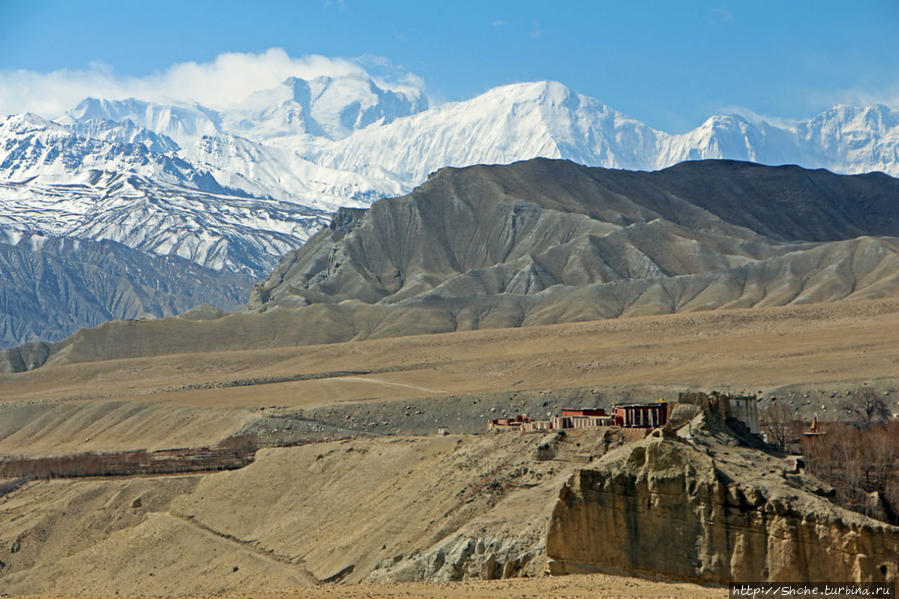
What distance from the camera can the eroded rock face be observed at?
122 ft

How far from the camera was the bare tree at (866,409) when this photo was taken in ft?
305

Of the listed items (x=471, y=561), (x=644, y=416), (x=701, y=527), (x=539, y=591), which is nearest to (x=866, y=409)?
(x=644, y=416)

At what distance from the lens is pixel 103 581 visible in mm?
68875

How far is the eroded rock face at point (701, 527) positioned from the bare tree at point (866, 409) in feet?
167

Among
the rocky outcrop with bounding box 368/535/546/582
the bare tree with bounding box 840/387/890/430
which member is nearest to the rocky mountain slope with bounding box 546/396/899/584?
the rocky outcrop with bounding box 368/535/546/582

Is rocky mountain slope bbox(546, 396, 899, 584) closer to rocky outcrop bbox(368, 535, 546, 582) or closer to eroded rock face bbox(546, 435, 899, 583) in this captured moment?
eroded rock face bbox(546, 435, 899, 583)

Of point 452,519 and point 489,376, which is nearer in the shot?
point 452,519

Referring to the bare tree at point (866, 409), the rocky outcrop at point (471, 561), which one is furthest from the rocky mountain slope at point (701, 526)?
the bare tree at point (866, 409)

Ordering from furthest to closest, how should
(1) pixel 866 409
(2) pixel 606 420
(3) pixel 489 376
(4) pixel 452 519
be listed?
(3) pixel 489 376 < (1) pixel 866 409 < (2) pixel 606 420 < (4) pixel 452 519

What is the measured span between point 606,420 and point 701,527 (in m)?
28.4

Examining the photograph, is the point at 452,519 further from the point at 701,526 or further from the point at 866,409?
the point at 866,409

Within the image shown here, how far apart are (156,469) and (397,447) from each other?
34.3 metres

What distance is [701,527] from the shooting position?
38844mm

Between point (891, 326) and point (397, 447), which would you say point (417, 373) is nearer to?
point (891, 326)
